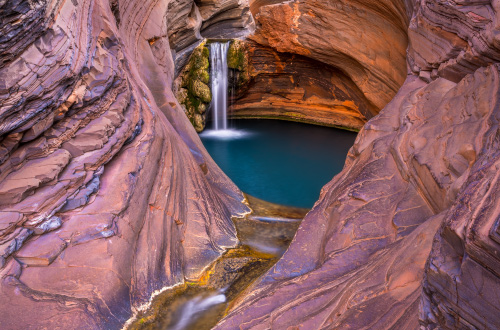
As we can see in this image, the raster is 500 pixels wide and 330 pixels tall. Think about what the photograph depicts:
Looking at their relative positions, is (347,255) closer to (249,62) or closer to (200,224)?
(200,224)

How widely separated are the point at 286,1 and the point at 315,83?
2.64 m

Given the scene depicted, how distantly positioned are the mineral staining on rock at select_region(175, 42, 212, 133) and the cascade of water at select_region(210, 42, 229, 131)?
28cm

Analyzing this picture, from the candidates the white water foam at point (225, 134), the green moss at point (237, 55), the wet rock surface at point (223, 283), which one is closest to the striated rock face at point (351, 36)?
the green moss at point (237, 55)

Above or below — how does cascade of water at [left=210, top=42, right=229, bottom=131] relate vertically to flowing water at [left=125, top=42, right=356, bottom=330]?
above

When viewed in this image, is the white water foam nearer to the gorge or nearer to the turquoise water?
the turquoise water

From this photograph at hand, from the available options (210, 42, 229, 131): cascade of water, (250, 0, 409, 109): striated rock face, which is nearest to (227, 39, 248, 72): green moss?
(210, 42, 229, 131): cascade of water

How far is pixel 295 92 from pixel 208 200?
306 inches

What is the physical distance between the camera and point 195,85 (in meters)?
11.2

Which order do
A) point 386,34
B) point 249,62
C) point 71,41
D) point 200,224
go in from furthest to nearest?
point 249,62
point 386,34
point 200,224
point 71,41

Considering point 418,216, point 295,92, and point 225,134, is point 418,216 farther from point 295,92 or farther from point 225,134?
point 295,92

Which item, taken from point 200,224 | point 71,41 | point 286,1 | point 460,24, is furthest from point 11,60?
point 286,1

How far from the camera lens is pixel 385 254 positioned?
3338 mm

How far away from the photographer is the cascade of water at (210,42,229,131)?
11.5m

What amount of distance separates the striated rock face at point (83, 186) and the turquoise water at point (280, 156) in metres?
2.63
